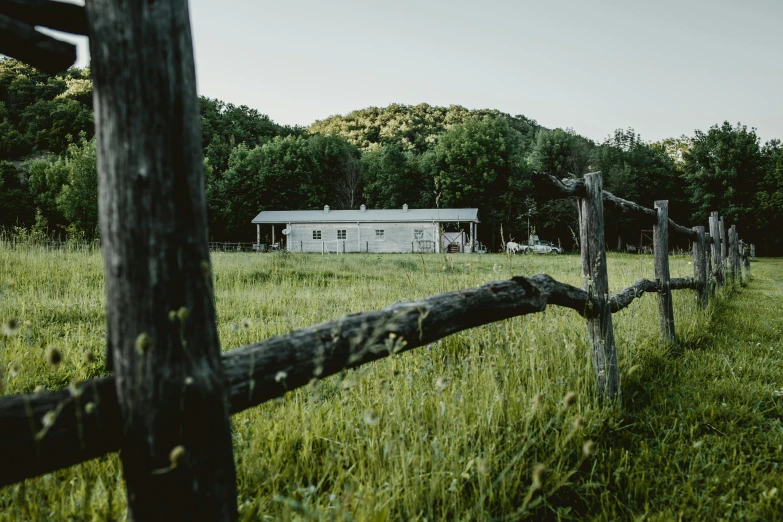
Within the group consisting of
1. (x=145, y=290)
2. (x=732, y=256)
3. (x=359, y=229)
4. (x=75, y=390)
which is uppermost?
(x=359, y=229)

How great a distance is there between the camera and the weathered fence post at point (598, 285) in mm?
3033

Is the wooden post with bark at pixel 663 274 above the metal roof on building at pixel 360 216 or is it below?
below

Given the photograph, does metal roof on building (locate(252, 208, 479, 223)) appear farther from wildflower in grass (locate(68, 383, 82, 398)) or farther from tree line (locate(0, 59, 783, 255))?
wildflower in grass (locate(68, 383, 82, 398))

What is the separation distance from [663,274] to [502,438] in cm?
358

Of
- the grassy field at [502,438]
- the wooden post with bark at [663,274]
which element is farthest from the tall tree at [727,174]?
the grassy field at [502,438]

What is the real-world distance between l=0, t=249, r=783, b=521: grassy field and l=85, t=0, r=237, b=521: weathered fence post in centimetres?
24

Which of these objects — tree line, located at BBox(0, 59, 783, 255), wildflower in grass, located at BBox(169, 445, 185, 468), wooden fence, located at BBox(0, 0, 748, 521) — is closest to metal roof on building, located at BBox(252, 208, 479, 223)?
tree line, located at BBox(0, 59, 783, 255)

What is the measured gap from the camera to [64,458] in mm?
991

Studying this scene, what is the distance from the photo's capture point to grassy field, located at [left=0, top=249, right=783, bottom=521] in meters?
1.78

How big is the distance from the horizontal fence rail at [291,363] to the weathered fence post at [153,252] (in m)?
Answer: 0.06

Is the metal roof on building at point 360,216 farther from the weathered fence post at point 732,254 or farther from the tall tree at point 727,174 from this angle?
the weathered fence post at point 732,254

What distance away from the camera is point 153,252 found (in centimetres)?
104

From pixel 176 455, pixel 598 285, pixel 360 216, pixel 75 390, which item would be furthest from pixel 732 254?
pixel 360 216

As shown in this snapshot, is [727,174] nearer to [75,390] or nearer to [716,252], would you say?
[716,252]
